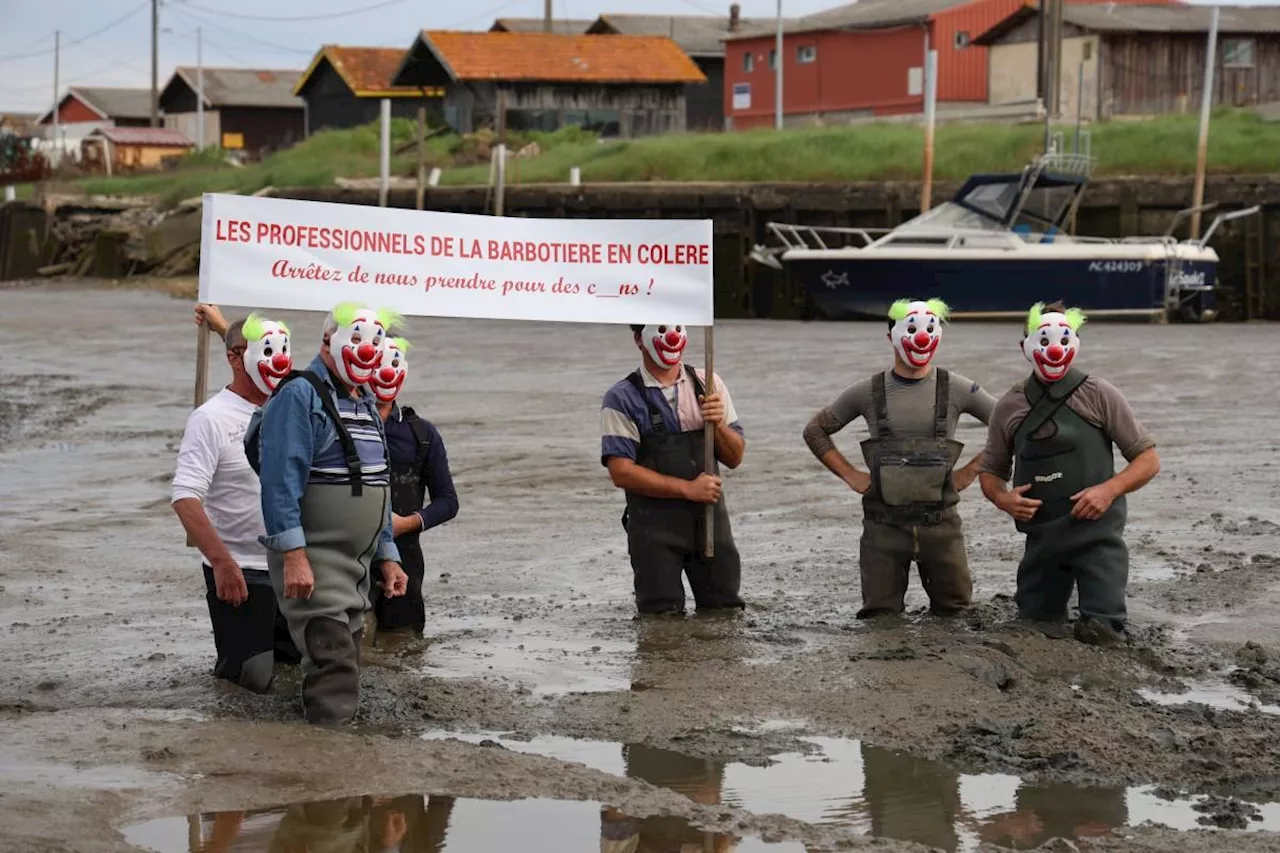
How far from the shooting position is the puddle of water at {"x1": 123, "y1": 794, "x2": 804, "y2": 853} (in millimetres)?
5562

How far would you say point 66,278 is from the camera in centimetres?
5294

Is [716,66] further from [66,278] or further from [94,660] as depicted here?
[94,660]

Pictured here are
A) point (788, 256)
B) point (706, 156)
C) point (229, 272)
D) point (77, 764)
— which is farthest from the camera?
point (706, 156)

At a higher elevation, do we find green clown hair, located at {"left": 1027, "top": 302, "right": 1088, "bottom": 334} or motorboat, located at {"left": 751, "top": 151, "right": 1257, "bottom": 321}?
motorboat, located at {"left": 751, "top": 151, "right": 1257, "bottom": 321}

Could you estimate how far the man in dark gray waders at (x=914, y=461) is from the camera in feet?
28.0

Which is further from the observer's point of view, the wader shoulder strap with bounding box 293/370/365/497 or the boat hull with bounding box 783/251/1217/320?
the boat hull with bounding box 783/251/1217/320

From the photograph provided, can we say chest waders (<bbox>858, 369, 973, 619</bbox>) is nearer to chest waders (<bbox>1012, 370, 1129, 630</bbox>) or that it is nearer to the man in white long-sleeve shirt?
chest waders (<bbox>1012, 370, 1129, 630</bbox>)

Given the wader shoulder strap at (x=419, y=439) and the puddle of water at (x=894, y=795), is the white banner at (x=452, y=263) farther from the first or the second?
the puddle of water at (x=894, y=795)

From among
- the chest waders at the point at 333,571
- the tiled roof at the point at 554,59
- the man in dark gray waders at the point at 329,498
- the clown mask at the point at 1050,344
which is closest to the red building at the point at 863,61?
the tiled roof at the point at 554,59

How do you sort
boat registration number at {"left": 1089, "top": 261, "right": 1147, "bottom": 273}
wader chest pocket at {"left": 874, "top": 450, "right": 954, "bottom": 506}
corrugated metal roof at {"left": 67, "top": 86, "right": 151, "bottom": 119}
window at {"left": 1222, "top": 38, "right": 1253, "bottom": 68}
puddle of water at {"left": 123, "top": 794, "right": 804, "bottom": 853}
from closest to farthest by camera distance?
puddle of water at {"left": 123, "top": 794, "right": 804, "bottom": 853}
wader chest pocket at {"left": 874, "top": 450, "right": 954, "bottom": 506}
boat registration number at {"left": 1089, "top": 261, "right": 1147, "bottom": 273}
window at {"left": 1222, "top": 38, "right": 1253, "bottom": 68}
corrugated metal roof at {"left": 67, "top": 86, "right": 151, "bottom": 119}

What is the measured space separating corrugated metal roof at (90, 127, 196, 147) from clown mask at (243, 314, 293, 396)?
82816 millimetres

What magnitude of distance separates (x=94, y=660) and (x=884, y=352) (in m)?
19.5

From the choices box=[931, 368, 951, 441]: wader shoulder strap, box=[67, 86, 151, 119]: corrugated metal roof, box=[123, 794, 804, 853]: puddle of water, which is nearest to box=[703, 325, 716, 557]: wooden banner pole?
box=[931, 368, 951, 441]: wader shoulder strap

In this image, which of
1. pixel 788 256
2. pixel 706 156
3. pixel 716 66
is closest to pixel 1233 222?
pixel 788 256
